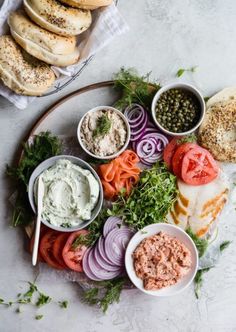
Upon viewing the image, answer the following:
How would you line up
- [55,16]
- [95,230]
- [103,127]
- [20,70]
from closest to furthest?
[55,16] → [20,70] → [103,127] → [95,230]

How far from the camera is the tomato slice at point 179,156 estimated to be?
9.78ft

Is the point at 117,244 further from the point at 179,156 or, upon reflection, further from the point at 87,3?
the point at 87,3

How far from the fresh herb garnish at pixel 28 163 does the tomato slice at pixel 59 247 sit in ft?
0.70

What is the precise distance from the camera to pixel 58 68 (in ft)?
9.53

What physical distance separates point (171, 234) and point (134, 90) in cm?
87

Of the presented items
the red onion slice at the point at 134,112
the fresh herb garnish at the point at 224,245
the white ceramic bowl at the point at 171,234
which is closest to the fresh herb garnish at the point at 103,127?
the red onion slice at the point at 134,112

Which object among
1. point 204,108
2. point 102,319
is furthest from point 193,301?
point 204,108

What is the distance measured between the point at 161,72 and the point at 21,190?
3.66 ft

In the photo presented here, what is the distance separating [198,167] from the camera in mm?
2975

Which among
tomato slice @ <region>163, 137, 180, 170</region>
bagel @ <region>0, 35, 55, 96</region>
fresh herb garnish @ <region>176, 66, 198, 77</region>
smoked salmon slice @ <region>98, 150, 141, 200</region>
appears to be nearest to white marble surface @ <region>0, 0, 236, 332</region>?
fresh herb garnish @ <region>176, 66, 198, 77</region>

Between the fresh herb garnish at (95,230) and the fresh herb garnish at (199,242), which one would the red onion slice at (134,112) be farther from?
the fresh herb garnish at (199,242)

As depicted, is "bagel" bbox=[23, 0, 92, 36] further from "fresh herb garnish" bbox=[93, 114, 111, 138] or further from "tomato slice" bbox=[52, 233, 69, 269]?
"tomato slice" bbox=[52, 233, 69, 269]

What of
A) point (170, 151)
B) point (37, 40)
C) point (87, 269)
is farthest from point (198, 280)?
point (37, 40)

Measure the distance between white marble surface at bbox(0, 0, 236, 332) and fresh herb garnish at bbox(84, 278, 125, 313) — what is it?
83 millimetres
